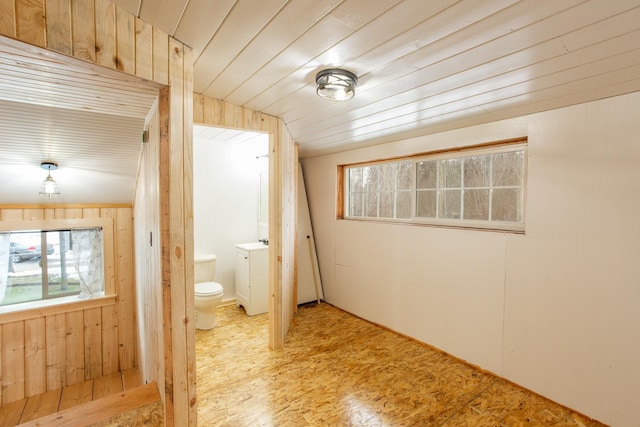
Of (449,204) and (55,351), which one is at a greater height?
(449,204)

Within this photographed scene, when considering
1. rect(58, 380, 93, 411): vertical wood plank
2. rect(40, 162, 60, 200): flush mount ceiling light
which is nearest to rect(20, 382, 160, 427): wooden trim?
rect(58, 380, 93, 411): vertical wood plank

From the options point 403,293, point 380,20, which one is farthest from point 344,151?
point 380,20

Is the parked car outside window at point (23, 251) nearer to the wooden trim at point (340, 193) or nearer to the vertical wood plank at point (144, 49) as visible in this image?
the vertical wood plank at point (144, 49)

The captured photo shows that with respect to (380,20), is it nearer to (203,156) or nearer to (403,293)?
(403,293)

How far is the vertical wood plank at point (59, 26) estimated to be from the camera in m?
1.01

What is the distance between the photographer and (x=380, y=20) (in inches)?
43.1

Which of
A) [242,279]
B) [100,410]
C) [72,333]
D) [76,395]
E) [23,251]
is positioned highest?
[23,251]

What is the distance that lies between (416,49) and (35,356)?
425 cm

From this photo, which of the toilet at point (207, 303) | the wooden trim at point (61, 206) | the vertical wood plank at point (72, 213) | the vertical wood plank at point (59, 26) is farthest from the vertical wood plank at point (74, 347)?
the vertical wood plank at point (59, 26)

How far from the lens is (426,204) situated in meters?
2.90

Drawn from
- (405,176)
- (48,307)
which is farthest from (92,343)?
(405,176)

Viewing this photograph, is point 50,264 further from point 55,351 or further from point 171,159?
point 171,159

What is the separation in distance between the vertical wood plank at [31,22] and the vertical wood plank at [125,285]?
2.70m

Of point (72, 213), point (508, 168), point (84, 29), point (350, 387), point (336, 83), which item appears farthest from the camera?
point (72, 213)
